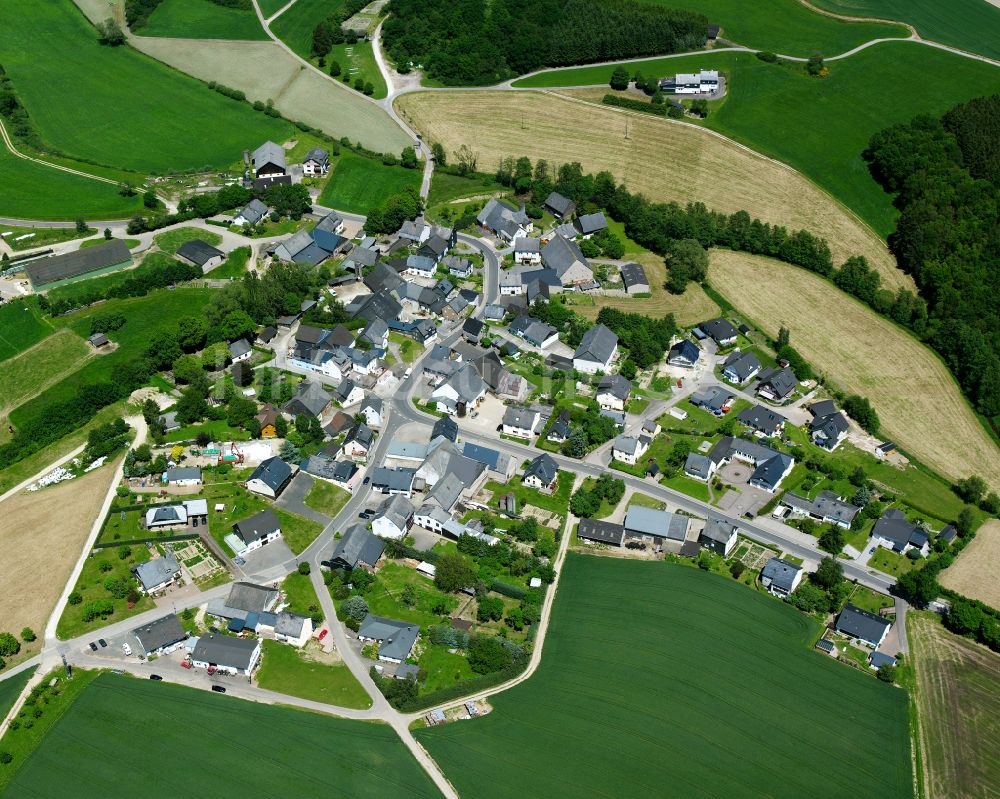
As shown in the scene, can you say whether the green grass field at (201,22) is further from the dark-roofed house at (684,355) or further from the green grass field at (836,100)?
the dark-roofed house at (684,355)

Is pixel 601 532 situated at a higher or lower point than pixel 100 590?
higher

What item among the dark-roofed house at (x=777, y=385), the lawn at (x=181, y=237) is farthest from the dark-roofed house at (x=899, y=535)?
the lawn at (x=181, y=237)

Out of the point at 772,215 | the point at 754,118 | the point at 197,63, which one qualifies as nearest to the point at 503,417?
the point at 772,215

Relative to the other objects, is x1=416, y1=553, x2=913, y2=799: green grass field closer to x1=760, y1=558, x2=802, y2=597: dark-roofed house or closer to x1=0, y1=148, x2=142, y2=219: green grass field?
x1=760, y1=558, x2=802, y2=597: dark-roofed house

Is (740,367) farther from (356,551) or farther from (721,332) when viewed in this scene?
(356,551)

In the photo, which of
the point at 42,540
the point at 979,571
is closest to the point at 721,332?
the point at 979,571
